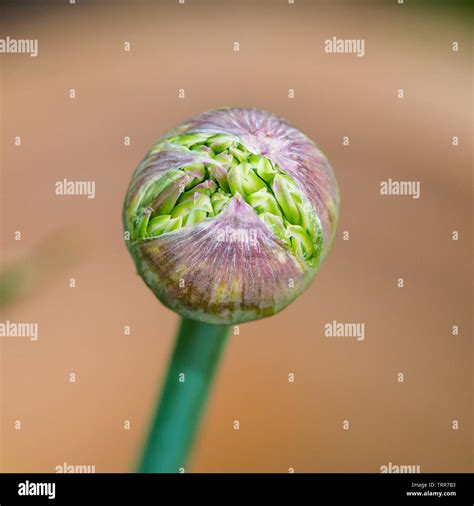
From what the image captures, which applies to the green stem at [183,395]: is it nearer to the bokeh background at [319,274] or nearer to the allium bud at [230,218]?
the allium bud at [230,218]

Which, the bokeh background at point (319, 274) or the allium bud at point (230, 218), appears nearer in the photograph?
the allium bud at point (230, 218)

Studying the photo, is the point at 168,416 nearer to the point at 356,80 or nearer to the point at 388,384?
the point at 388,384

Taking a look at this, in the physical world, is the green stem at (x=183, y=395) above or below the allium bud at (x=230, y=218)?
below

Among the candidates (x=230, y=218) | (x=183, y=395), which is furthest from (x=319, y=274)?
(x=230, y=218)

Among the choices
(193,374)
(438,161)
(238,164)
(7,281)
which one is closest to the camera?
(238,164)

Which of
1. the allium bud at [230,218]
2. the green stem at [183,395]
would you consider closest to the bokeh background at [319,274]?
the green stem at [183,395]

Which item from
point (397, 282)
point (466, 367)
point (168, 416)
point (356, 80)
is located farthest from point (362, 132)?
point (168, 416)

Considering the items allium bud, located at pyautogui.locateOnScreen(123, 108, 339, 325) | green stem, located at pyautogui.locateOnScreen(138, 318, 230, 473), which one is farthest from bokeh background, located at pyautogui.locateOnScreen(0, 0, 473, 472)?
allium bud, located at pyautogui.locateOnScreen(123, 108, 339, 325)
